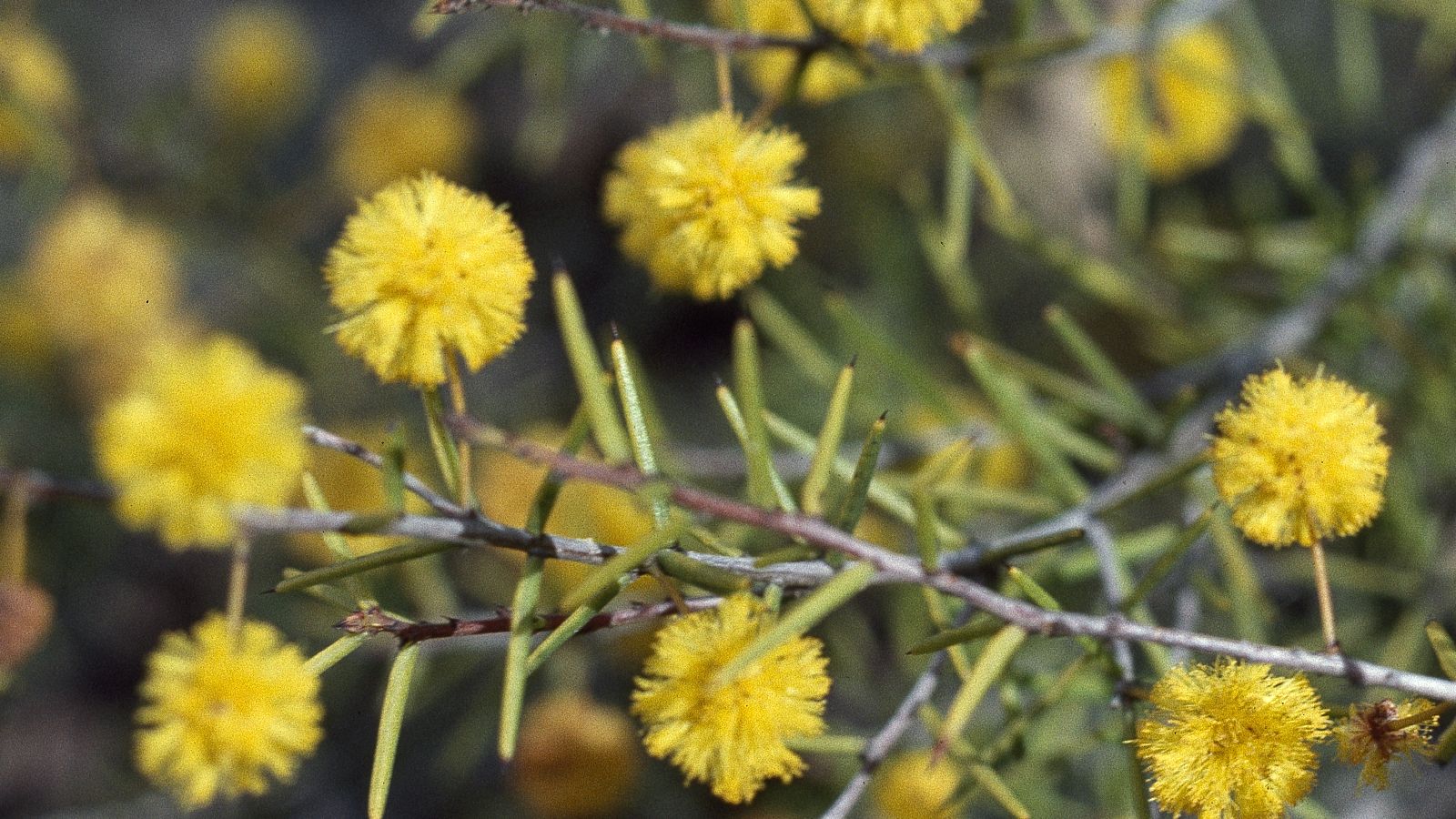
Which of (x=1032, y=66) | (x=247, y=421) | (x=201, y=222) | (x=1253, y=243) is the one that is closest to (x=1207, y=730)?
(x=247, y=421)

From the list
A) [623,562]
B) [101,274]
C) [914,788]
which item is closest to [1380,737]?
[623,562]

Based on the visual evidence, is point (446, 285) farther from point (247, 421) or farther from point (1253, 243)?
point (1253, 243)

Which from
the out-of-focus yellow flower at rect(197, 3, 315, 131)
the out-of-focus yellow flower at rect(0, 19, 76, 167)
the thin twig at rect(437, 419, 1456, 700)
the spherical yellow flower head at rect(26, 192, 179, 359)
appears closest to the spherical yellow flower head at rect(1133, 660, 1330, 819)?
the thin twig at rect(437, 419, 1456, 700)

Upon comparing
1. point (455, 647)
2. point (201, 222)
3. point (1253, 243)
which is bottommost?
point (455, 647)

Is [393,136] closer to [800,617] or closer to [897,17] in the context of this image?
[897,17]

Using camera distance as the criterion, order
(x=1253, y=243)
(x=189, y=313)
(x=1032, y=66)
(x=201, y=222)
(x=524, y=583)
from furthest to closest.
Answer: (x=189, y=313) < (x=201, y=222) < (x=1253, y=243) < (x=1032, y=66) < (x=524, y=583)

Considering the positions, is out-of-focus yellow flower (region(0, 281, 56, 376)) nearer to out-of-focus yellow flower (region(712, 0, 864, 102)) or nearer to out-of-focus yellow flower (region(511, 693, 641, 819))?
out-of-focus yellow flower (region(511, 693, 641, 819))
